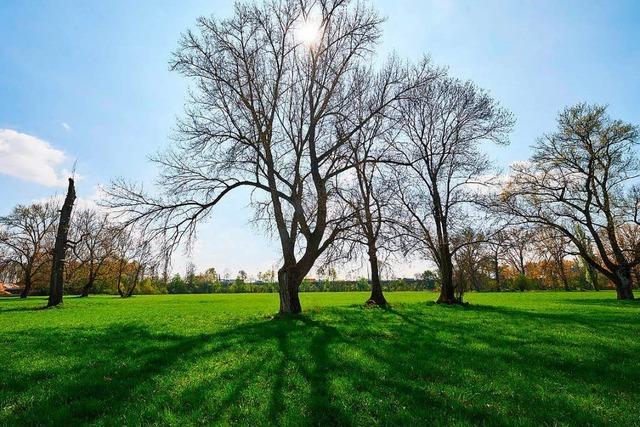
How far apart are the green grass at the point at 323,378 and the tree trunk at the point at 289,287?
5.40m

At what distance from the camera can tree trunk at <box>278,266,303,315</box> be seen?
1825 centimetres

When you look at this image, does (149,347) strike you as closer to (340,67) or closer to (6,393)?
(6,393)

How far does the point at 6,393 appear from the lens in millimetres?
6379

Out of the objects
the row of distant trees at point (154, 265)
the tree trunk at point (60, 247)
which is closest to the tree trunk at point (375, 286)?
the row of distant trees at point (154, 265)

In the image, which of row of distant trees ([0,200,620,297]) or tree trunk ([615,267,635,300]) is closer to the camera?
row of distant trees ([0,200,620,297])

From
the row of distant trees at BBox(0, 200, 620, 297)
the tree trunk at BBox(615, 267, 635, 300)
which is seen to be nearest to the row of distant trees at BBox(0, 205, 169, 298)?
the row of distant trees at BBox(0, 200, 620, 297)

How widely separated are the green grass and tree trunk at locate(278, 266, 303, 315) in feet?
17.7

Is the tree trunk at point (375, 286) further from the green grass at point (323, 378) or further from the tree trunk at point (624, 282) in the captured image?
the tree trunk at point (624, 282)

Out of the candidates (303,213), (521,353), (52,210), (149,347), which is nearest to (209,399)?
(149,347)

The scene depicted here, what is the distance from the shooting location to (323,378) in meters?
7.30

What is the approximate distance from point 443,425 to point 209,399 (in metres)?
3.65

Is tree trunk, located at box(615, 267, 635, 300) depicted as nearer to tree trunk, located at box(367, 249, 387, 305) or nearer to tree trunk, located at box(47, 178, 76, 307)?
tree trunk, located at box(367, 249, 387, 305)

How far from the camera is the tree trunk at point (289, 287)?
18.2 metres

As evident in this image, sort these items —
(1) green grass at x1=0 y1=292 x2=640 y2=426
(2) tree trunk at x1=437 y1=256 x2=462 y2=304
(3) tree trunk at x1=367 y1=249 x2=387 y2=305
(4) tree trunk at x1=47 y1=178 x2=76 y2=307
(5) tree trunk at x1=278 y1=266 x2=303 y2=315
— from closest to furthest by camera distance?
(1) green grass at x1=0 y1=292 x2=640 y2=426 < (5) tree trunk at x1=278 y1=266 x2=303 y2=315 < (3) tree trunk at x1=367 y1=249 x2=387 y2=305 < (2) tree trunk at x1=437 y1=256 x2=462 y2=304 < (4) tree trunk at x1=47 y1=178 x2=76 y2=307
